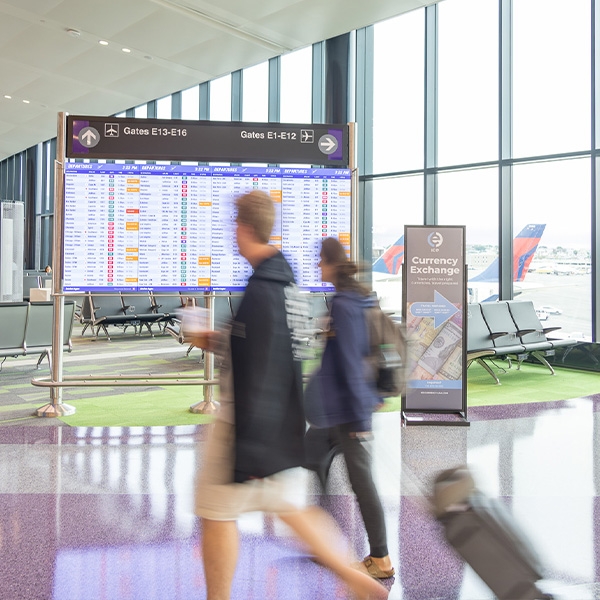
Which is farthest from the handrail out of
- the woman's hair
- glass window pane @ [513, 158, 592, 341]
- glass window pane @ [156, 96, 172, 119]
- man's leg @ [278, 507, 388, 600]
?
glass window pane @ [156, 96, 172, 119]

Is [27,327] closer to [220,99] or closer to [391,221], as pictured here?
[391,221]

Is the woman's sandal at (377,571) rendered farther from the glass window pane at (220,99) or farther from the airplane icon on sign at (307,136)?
the glass window pane at (220,99)

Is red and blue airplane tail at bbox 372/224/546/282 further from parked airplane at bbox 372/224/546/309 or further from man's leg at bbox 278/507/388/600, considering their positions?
man's leg at bbox 278/507/388/600

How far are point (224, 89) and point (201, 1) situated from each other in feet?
17.7

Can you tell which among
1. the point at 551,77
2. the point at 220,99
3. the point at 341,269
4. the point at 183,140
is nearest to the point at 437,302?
the point at 183,140

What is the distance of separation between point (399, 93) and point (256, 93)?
3938mm

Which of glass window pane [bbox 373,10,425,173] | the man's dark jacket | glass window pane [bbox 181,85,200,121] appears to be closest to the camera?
the man's dark jacket

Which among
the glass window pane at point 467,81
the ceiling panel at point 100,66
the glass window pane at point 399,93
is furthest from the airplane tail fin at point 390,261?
the ceiling panel at point 100,66

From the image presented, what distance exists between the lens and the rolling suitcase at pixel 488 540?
0.95 meters

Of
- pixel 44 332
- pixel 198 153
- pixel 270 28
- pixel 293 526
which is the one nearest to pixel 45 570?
pixel 293 526

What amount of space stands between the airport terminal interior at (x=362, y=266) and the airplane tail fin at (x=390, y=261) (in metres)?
0.04

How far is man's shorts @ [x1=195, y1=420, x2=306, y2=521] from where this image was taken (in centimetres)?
214

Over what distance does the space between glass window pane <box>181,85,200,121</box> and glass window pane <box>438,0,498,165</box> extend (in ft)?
23.3

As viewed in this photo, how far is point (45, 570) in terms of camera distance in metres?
2.85
